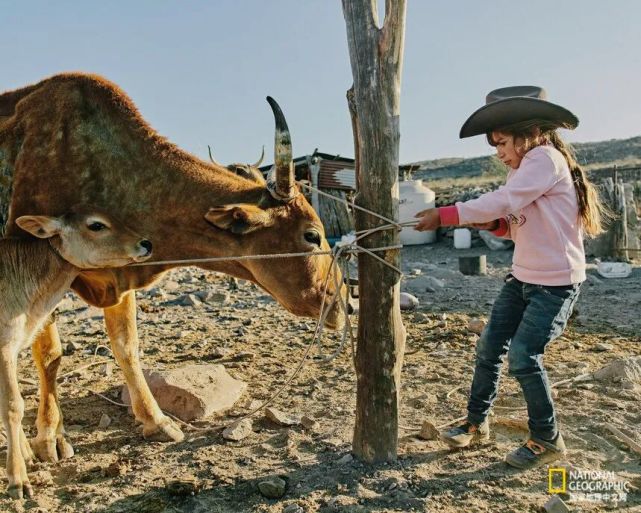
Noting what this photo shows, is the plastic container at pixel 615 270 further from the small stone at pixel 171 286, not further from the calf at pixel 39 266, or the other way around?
the calf at pixel 39 266

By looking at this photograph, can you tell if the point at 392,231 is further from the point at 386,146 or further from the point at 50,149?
the point at 50,149

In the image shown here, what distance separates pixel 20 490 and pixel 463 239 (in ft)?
48.1

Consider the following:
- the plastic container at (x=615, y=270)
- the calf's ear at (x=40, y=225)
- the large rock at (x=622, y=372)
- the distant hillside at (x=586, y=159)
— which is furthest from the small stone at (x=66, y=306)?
the distant hillside at (x=586, y=159)

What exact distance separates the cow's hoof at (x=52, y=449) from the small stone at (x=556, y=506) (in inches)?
123

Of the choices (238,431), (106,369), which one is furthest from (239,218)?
(106,369)

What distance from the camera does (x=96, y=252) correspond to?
12.5ft

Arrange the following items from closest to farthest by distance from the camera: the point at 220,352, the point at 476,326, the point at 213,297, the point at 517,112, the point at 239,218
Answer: the point at 517,112
the point at 239,218
the point at 220,352
the point at 476,326
the point at 213,297

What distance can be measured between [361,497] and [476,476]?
730mm

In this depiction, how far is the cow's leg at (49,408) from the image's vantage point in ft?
13.5

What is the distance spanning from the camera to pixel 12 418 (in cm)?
369

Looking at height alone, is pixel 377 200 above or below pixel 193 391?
above

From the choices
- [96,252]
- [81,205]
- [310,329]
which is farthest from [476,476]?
[310,329]

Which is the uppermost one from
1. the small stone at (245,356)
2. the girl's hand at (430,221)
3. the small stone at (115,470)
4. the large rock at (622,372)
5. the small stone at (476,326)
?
the girl's hand at (430,221)

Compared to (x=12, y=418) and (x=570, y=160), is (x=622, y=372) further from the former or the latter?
(x=12, y=418)
